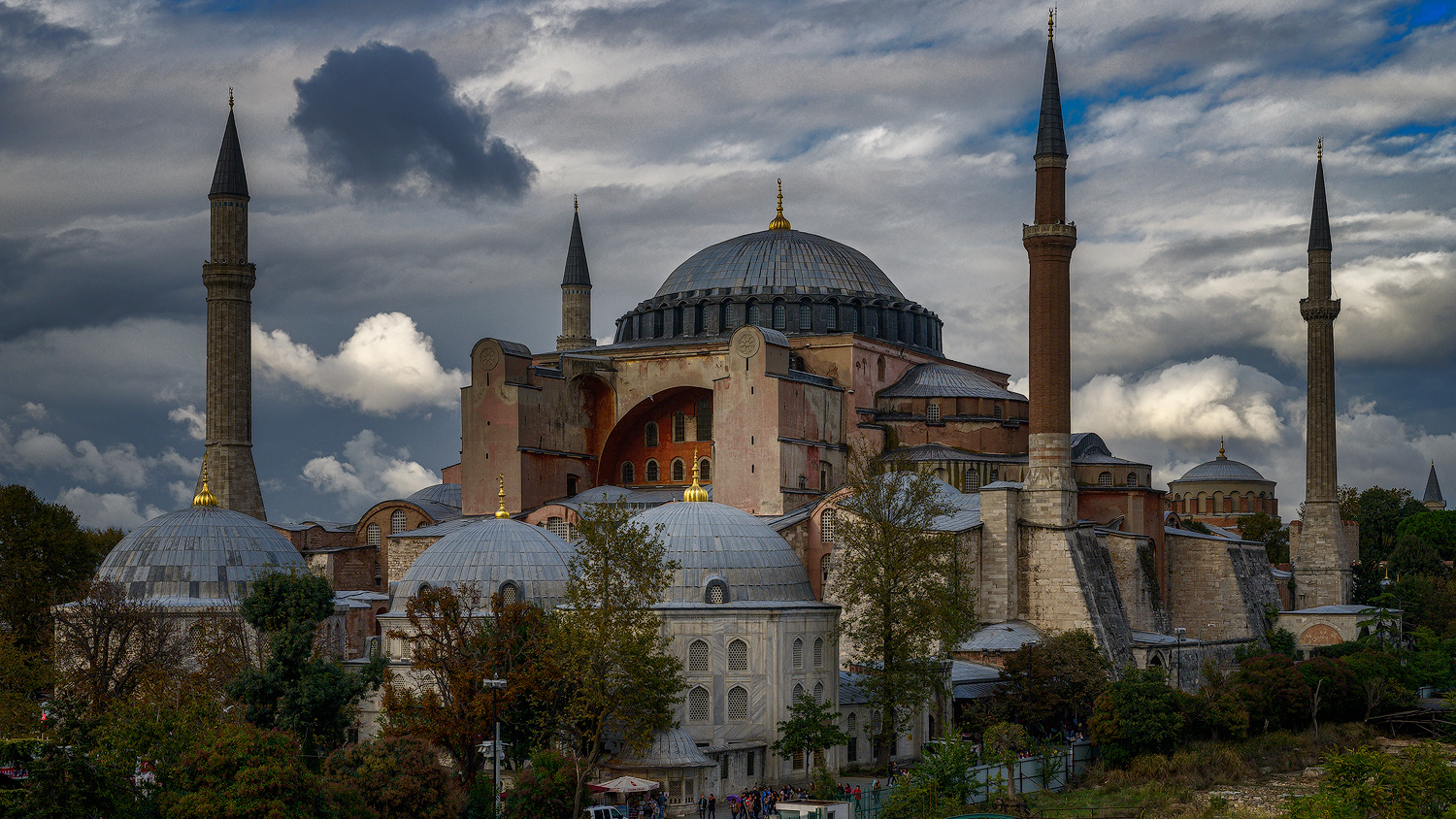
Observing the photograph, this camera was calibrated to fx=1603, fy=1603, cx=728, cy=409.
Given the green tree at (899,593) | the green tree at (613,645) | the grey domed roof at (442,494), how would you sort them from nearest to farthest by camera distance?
the green tree at (613,645), the green tree at (899,593), the grey domed roof at (442,494)

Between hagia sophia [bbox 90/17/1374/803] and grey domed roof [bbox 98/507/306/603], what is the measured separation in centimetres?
A: 5

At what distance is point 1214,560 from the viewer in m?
41.0

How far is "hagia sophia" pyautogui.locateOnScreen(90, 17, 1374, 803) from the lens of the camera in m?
28.7

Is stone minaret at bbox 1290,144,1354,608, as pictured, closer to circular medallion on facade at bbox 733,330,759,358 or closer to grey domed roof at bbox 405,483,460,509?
circular medallion on facade at bbox 733,330,759,358

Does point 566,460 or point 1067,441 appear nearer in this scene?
point 1067,441

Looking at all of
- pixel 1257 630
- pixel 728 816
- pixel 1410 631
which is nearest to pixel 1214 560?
pixel 1257 630

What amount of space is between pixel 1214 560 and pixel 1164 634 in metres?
3.28

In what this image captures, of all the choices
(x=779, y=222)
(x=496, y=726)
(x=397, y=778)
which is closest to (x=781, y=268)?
(x=779, y=222)

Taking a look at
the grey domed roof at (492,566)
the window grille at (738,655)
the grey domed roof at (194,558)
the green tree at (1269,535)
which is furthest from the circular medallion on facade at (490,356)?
the green tree at (1269,535)

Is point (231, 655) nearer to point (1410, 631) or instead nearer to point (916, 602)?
point (916, 602)

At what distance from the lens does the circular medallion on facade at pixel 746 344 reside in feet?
125

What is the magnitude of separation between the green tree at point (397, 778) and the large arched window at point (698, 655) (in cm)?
661

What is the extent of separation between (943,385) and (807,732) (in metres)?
17.1

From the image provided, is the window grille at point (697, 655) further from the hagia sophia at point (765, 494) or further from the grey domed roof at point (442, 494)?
the grey domed roof at point (442, 494)
